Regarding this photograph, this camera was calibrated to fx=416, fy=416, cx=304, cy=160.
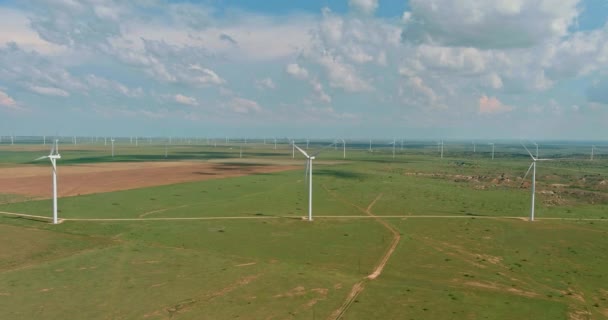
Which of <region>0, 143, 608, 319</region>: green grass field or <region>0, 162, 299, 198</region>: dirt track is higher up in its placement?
<region>0, 162, 299, 198</region>: dirt track

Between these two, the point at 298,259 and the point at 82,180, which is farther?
the point at 82,180

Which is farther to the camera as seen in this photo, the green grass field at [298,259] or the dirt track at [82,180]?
the dirt track at [82,180]

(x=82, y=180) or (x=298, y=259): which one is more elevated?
(x=82, y=180)

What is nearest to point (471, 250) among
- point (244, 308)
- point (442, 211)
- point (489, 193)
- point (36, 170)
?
point (442, 211)

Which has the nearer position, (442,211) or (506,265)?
(506,265)

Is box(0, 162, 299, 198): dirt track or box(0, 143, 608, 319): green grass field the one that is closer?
box(0, 143, 608, 319): green grass field

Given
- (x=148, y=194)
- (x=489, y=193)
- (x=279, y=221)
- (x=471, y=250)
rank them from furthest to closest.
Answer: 1. (x=489, y=193)
2. (x=148, y=194)
3. (x=279, y=221)
4. (x=471, y=250)

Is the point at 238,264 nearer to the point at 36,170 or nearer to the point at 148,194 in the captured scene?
the point at 148,194

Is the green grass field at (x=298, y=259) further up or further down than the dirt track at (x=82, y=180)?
further down
